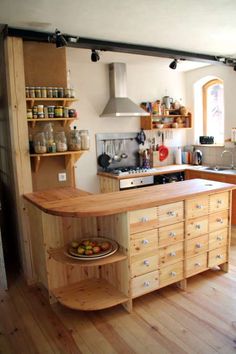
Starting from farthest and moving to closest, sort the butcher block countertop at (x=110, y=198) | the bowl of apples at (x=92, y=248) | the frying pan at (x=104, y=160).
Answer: the frying pan at (x=104, y=160) → the bowl of apples at (x=92, y=248) → the butcher block countertop at (x=110, y=198)

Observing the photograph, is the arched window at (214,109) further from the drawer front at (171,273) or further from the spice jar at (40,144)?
the spice jar at (40,144)

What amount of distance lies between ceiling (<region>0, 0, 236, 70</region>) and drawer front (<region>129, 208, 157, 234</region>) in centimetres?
166

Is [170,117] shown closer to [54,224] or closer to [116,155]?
[116,155]

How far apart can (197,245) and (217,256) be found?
0.36 metres

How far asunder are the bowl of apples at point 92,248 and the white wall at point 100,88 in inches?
80.4

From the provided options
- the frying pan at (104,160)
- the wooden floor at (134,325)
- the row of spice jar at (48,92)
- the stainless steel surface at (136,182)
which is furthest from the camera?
the frying pan at (104,160)

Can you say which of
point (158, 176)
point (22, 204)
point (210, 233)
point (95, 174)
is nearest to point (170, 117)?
point (158, 176)

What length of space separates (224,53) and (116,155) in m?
2.16

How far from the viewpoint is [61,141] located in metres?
3.21

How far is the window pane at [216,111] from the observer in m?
5.35

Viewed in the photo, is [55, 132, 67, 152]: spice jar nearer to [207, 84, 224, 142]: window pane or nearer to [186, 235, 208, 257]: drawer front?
[186, 235, 208, 257]: drawer front

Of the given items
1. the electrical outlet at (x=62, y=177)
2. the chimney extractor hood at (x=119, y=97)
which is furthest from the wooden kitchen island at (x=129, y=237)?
the chimney extractor hood at (x=119, y=97)

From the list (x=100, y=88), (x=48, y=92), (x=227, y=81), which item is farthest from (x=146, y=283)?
(x=227, y=81)

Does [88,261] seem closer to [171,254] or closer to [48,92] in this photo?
[171,254]
